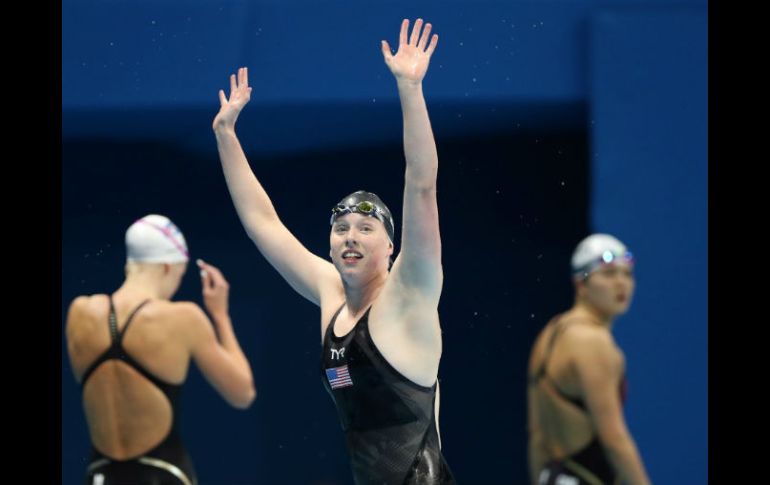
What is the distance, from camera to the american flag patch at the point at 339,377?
5.86 meters

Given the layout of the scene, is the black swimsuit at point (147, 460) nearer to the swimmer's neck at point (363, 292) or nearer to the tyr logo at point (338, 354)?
the tyr logo at point (338, 354)

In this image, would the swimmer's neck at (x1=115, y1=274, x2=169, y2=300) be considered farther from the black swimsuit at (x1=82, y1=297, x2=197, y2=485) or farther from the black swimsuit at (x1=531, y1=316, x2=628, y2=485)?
the black swimsuit at (x1=531, y1=316, x2=628, y2=485)

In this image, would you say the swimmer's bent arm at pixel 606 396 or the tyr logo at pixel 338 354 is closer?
the swimmer's bent arm at pixel 606 396

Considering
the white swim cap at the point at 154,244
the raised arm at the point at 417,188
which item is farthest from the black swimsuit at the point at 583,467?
the white swim cap at the point at 154,244

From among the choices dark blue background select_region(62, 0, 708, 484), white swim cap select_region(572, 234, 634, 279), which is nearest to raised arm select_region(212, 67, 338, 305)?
white swim cap select_region(572, 234, 634, 279)

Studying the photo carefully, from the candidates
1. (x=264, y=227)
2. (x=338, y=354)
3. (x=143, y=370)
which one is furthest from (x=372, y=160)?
(x=143, y=370)

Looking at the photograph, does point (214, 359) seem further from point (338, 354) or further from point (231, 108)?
point (231, 108)

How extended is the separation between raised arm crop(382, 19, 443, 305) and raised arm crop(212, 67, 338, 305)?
932 millimetres

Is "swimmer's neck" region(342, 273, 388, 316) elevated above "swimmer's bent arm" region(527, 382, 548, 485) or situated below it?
above

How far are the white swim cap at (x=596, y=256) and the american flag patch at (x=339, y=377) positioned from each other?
1262mm

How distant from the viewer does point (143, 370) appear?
559cm

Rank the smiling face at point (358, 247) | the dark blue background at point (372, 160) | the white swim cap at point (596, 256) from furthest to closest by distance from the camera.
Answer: the dark blue background at point (372, 160)
the smiling face at point (358, 247)
the white swim cap at point (596, 256)

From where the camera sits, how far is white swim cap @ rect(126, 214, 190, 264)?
5.74m

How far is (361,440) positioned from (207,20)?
4.49 m
